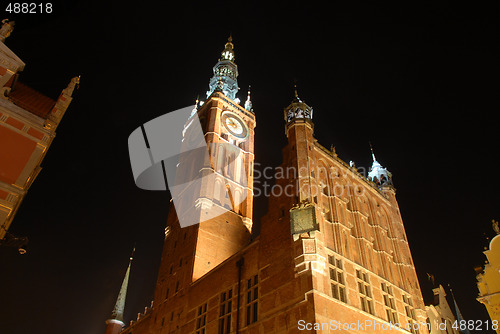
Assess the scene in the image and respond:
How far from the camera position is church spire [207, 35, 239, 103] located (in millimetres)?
55750

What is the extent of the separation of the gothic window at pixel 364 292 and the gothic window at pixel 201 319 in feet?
33.5

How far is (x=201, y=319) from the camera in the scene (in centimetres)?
2419

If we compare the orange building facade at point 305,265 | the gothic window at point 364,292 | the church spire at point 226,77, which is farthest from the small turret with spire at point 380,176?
the church spire at point 226,77

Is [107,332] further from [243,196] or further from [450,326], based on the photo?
[450,326]

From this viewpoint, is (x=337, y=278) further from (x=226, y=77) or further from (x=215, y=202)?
(x=226, y=77)

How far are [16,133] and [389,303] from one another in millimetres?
22308

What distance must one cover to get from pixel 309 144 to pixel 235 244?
14.3 m

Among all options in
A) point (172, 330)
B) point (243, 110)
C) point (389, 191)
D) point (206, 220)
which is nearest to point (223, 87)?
point (243, 110)

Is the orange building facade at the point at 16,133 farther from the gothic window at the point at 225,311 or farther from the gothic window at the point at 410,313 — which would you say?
the gothic window at the point at 410,313

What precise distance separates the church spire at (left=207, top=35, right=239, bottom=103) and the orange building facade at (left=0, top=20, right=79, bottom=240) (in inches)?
1383

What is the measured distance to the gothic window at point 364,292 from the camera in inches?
774

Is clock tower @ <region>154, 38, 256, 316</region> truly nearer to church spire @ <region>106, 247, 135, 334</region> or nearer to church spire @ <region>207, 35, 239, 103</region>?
church spire @ <region>207, 35, 239, 103</region>

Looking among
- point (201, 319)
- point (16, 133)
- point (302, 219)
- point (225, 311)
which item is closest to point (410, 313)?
point (302, 219)

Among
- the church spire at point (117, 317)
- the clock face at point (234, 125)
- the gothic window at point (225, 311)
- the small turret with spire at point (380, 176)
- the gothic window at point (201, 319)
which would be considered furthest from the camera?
the church spire at point (117, 317)
